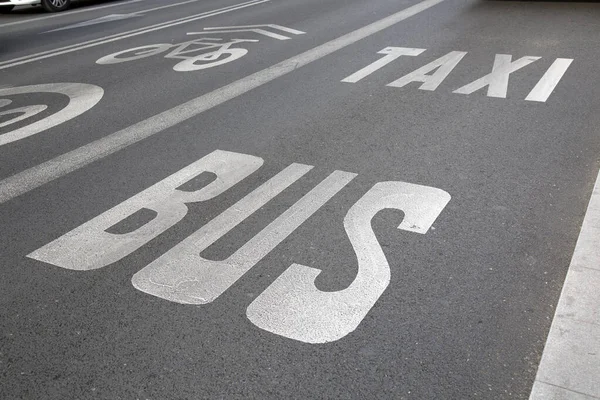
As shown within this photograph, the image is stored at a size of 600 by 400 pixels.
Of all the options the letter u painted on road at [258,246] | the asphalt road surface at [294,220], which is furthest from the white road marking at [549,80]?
the letter u painted on road at [258,246]

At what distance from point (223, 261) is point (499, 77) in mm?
5023

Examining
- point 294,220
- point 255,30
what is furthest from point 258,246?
point 255,30

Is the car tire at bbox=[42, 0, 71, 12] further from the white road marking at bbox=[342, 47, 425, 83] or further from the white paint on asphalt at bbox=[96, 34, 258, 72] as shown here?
the white road marking at bbox=[342, 47, 425, 83]

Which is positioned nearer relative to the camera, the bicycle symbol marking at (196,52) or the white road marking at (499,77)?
the white road marking at (499,77)

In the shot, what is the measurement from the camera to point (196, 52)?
10023 millimetres

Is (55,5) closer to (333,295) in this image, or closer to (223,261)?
(223,261)

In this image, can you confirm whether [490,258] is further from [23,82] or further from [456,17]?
[456,17]

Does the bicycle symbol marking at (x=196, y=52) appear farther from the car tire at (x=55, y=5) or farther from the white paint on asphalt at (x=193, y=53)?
the car tire at (x=55, y=5)

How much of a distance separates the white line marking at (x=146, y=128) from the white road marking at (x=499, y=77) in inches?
91.2

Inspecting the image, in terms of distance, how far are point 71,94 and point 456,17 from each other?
23.0 feet

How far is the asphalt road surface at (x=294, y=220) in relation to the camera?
3.17 metres

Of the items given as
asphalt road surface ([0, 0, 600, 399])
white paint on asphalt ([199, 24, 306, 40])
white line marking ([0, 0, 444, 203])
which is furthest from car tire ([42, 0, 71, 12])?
white line marking ([0, 0, 444, 203])

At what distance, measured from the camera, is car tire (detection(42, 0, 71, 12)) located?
1598 cm

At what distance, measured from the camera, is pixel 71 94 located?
7.97 metres
